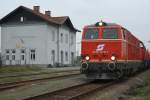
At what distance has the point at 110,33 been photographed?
21.6 meters

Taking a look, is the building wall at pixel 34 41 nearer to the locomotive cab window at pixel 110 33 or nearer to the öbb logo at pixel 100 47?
the locomotive cab window at pixel 110 33

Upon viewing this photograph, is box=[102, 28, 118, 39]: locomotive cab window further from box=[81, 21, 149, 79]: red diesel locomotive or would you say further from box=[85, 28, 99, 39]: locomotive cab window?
box=[85, 28, 99, 39]: locomotive cab window

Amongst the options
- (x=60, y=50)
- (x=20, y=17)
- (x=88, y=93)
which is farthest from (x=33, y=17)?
(x=88, y=93)

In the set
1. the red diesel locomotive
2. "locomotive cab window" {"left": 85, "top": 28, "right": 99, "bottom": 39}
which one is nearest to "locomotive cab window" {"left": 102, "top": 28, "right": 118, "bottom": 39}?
the red diesel locomotive

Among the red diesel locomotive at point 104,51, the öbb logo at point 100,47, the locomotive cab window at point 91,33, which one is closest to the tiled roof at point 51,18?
the locomotive cab window at point 91,33

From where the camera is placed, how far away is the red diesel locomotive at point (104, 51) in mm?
20719

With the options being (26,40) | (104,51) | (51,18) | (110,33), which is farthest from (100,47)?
(51,18)

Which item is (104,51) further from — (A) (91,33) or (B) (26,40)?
(B) (26,40)

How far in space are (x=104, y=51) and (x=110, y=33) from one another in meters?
1.13

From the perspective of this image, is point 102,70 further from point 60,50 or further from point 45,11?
point 45,11

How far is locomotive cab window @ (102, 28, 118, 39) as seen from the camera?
21.5 m

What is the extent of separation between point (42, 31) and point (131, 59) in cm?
3442

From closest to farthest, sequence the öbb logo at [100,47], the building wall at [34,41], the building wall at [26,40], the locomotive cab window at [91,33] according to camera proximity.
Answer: the öbb logo at [100,47]
the locomotive cab window at [91,33]
the building wall at [34,41]
the building wall at [26,40]

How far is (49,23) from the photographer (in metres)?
58.7
